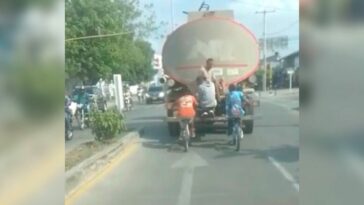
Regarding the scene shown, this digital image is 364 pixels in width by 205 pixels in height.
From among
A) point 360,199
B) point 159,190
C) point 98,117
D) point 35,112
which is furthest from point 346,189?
point 98,117

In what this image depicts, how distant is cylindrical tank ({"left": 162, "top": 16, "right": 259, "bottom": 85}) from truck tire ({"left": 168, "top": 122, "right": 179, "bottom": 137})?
632mm

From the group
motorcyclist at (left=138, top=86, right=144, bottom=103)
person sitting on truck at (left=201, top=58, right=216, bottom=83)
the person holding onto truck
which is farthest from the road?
motorcyclist at (left=138, top=86, right=144, bottom=103)

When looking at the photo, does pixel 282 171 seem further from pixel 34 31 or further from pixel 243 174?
pixel 34 31

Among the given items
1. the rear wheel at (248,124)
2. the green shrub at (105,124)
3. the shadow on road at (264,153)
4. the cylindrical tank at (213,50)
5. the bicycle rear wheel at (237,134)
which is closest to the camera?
the shadow on road at (264,153)

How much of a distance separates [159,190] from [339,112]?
285cm

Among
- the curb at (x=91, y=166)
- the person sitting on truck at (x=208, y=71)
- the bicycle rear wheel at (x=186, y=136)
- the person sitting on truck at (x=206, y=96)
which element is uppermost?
the person sitting on truck at (x=208, y=71)

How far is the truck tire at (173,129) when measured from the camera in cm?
896

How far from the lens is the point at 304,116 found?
2.62 metres

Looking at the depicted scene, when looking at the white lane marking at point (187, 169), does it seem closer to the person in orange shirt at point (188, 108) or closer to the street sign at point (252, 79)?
the person in orange shirt at point (188, 108)

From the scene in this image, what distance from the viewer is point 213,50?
27.6 feet

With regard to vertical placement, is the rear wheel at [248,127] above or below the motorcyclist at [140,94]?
below

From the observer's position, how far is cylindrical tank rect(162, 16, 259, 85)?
8312 mm

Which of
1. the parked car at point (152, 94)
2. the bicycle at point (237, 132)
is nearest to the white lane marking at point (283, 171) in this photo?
the bicycle at point (237, 132)

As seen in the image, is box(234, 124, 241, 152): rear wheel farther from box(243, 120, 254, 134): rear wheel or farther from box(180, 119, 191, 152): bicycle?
box(243, 120, 254, 134): rear wheel
